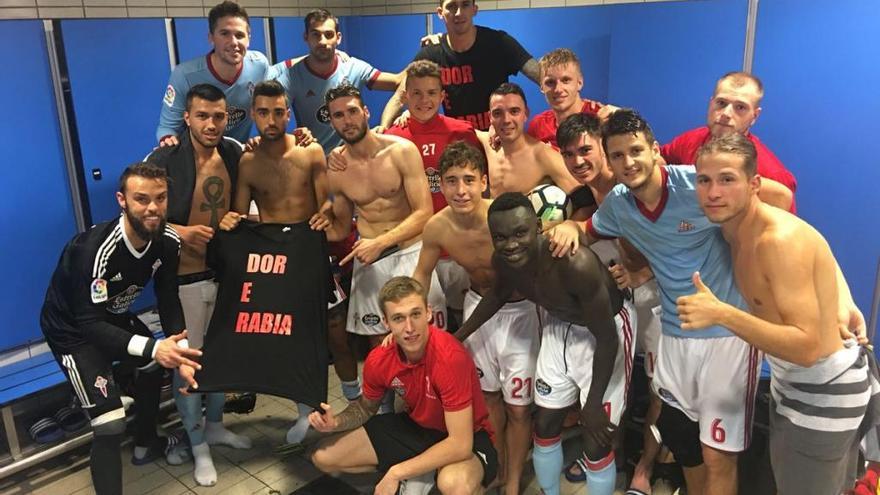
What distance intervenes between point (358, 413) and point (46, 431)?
6.59 feet

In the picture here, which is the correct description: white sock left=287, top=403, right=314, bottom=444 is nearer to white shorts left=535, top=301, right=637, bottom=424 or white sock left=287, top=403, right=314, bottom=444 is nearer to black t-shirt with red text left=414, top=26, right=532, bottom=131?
white shorts left=535, top=301, right=637, bottom=424

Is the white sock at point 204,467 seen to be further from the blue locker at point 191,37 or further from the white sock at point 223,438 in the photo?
the blue locker at point 191,37

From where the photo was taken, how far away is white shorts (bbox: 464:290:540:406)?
10.1 feet

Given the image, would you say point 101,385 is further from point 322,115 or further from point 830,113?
point 830,113

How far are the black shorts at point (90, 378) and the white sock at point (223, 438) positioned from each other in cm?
87

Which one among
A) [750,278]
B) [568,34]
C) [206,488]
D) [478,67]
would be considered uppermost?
[568,34]

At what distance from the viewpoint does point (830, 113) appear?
136 inches

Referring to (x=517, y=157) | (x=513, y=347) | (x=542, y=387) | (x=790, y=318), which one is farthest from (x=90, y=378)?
(x=790, y=318)

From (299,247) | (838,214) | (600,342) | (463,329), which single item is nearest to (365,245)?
(299,247)

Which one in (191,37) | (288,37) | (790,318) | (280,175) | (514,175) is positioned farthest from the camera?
(288,37)

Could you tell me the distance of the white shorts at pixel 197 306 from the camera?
352 cm

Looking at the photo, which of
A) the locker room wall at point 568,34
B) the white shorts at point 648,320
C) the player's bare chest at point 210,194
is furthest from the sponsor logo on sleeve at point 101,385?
the locker room wall at point 568,34

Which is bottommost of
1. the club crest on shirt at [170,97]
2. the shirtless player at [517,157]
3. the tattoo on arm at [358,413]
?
the tattoo on arm at [358,413]

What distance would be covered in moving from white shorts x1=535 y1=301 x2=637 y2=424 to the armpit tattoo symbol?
1.79 meters
